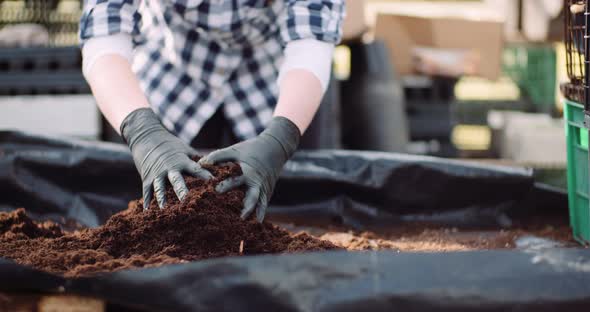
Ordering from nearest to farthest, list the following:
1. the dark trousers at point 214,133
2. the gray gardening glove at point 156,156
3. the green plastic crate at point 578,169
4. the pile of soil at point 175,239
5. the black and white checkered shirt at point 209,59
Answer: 1. the pile of soil at point 175,239
2. the gray gardening glove at point 156,156
3. the green plastic crate at point 578,169
4. the black and white checkered shirt at point 209,59
5. the dark trousers at point 214,133

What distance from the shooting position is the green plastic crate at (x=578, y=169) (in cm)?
129

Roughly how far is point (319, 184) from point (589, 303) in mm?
889

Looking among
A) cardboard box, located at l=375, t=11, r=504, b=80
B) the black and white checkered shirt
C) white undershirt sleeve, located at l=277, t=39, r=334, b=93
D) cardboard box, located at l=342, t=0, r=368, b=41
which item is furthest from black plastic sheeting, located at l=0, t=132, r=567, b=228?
cardboard box, located at l=375, t=11, r=504, b=80

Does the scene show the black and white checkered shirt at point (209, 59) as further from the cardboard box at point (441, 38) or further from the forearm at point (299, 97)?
the cardboard box at point (441, 38)

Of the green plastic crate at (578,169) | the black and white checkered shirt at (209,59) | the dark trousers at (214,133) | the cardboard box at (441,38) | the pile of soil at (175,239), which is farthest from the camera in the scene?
the cardboard box at (441,38)

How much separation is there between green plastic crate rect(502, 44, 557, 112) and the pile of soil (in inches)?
123

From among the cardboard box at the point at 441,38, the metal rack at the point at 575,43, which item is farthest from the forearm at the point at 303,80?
the cardboard box at the point at 441,38

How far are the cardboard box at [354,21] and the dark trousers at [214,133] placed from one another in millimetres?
746

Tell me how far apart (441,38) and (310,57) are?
141cm

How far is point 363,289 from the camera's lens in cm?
79

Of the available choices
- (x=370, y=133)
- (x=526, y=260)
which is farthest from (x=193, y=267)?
(x=370, y=133)

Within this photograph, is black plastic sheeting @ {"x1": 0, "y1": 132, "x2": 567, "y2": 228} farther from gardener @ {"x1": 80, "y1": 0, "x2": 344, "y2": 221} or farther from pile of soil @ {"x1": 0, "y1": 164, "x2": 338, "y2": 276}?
pile of soil @ {"x1": 0, "y1": 164, "x2": 338, "y2": 276}

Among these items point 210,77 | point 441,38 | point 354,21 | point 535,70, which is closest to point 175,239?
point 210,77

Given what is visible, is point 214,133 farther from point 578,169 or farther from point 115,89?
point 578,169
